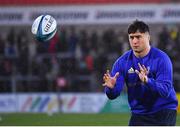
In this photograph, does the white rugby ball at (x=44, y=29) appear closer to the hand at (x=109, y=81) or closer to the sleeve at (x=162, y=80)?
the hand at (x=109, y=81)

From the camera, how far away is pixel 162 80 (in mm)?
7609

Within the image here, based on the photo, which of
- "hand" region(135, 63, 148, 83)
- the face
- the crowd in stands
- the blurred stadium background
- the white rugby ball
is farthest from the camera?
the crowd in stands

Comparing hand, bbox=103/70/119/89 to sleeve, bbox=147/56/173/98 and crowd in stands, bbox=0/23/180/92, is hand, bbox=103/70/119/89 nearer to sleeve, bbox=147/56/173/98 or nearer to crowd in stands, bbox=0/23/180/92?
sleeve, bbox=147/56/173/98

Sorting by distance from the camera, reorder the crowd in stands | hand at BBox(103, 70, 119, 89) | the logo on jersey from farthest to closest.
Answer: the crowd in stands, the logo on jersey, hand at BBox(103, 70, 119, 89)

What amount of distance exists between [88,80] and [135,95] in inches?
678

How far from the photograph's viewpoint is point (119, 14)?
973 inches

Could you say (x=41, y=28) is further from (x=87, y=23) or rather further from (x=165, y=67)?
(x=87, y=23)

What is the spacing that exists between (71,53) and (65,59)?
1.11 ft

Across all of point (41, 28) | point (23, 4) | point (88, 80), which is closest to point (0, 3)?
point (23, 4)

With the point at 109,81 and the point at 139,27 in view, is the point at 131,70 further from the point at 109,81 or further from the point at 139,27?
the point at 139,27

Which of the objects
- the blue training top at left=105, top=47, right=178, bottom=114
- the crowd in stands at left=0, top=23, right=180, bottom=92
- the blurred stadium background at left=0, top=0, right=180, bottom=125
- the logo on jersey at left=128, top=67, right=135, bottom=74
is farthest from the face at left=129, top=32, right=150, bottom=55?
the crowd in stands at left=0, top=23, right=180, bottom=92

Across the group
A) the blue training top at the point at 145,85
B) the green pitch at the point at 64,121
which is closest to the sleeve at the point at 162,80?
the blue training top at the point at 145,85

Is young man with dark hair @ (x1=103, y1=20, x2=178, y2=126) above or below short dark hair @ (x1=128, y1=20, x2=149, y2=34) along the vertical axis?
below

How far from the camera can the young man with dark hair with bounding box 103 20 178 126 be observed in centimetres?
771
